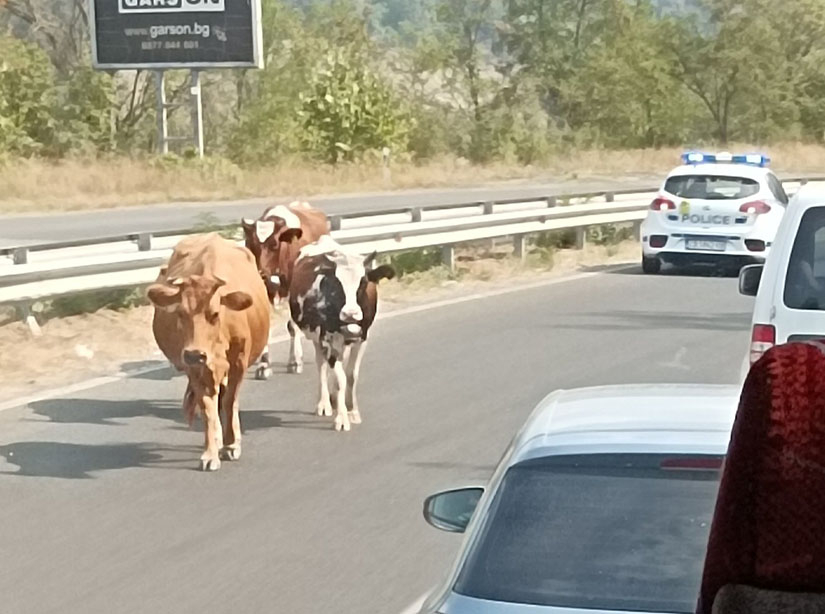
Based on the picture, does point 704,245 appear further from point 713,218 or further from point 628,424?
point 628,424

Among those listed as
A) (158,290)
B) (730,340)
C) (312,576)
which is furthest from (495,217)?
(312,576)

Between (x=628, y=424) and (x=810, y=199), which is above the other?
(x=810, y=199)

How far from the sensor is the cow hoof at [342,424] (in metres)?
11.4

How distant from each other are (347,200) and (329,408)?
98.7 ft

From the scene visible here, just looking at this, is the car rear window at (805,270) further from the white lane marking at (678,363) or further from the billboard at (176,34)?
the billboard at (176,34)

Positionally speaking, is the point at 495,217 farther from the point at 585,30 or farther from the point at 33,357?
the point at 585,30

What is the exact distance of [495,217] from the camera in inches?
926

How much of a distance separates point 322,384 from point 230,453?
1.48 metres

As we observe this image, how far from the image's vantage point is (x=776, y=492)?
6.37 ft

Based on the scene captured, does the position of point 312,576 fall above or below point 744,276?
below

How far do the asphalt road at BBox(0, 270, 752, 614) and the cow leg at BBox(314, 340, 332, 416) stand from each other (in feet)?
0.57

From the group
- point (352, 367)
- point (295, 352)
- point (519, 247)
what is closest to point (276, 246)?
point (295, 352)

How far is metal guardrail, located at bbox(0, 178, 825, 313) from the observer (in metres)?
15.0

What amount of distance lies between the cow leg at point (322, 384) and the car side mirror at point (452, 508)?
21.4 ft
